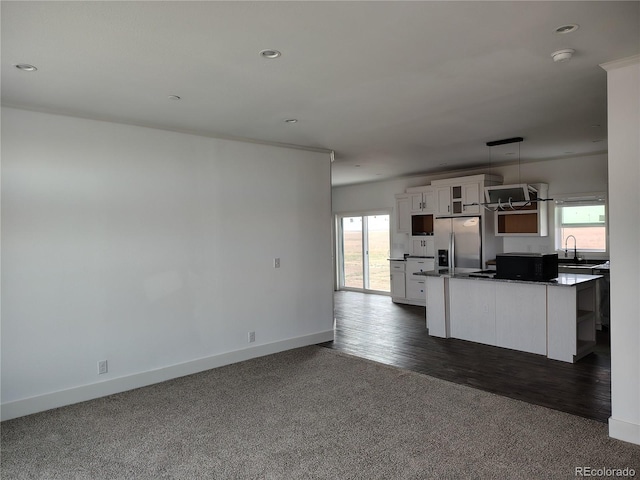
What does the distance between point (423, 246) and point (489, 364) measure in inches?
160

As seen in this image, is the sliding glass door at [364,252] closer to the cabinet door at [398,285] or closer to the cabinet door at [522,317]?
the cabinet door at [398,285]

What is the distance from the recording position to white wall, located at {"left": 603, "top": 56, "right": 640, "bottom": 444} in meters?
2.92

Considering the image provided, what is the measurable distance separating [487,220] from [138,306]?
5841 mm

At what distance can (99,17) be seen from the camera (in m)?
2.24

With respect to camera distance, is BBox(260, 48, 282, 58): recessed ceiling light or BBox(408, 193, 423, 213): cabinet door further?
BBox(408, 193, 423, 213): cabinet door

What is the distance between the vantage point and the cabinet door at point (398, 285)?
873 centimetres

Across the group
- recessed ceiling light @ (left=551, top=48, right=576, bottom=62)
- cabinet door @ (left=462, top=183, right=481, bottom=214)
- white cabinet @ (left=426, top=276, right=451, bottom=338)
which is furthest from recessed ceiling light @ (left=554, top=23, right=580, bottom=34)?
cabinet door @ (left=462, top=183, right=481, bottom=214)

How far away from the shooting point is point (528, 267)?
512cm

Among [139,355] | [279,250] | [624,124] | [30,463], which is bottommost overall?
[30,463]

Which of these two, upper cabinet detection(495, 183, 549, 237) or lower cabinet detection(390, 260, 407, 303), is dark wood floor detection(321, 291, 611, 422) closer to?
lower cabinet detection(390, 260, 407, 303)

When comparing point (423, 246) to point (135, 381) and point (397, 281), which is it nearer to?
→ point (397, 281)

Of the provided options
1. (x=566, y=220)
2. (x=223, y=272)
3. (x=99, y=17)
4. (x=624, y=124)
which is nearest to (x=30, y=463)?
(x=223, y=272)

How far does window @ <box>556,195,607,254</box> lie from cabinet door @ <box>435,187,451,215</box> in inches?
69.1

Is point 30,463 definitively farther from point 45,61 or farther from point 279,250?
point 279,250
